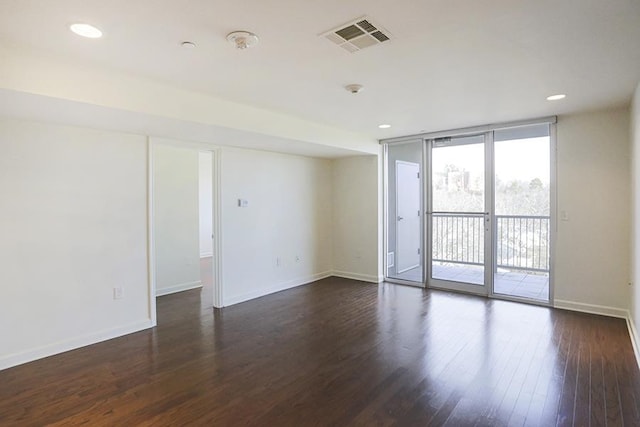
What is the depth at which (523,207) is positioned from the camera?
15.7ft

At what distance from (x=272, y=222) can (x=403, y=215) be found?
2.21 metres

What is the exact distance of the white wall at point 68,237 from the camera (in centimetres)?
300

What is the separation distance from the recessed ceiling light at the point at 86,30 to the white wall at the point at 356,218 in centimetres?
432

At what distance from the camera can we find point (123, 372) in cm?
287

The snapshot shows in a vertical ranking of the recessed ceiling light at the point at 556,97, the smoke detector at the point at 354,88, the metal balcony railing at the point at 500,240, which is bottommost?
the metal balcony railing at the point at 500,240

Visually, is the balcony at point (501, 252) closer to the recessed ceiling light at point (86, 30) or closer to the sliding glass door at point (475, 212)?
the sliding glass door at point (475, 212)

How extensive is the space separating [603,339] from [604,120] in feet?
7.79

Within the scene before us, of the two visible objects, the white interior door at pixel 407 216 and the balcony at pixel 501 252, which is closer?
the balcony at pixel 501 252

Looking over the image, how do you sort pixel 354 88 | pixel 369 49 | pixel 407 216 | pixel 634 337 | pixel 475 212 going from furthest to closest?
pixel 407 216 < pixel 475 212 < pixel 634 337 < pixel 354 88 < pixel 369 49

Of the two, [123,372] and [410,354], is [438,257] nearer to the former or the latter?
[410,354]

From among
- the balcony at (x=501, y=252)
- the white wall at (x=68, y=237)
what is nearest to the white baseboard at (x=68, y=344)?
the white wall at (x=68, y=237)

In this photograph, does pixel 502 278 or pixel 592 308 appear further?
pixel 502 278

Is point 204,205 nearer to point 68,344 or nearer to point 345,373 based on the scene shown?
point 68,344

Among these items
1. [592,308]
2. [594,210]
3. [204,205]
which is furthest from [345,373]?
[204,205]
